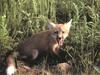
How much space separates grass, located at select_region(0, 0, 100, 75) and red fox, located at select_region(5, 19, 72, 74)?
149mm

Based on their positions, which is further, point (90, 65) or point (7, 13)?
Result: point (7, 13)

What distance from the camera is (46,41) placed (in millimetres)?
8039

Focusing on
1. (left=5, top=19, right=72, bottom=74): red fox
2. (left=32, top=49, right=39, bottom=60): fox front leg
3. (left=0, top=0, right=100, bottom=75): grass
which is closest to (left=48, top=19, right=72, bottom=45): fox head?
(left=5, top=19, right=72, bottom=74): red fox

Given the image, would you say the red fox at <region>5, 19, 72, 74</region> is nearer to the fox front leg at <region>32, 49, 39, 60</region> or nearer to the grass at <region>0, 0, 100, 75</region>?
the fox front leg at <region>32, 49, 39, 60</region>

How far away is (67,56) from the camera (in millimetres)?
7918

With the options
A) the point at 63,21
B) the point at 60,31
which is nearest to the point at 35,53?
the point at 60,31

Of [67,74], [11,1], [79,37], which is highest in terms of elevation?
[11,1]

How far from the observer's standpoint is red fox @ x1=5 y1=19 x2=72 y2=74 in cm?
786

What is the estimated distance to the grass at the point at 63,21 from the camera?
25.3 feet

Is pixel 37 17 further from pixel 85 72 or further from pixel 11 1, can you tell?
pixel 85 72

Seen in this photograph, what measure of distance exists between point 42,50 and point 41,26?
51 centimetres

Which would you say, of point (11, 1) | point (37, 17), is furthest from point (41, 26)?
point (11, 1)

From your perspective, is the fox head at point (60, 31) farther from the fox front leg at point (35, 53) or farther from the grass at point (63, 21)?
the fox front leg at point (35, 53)

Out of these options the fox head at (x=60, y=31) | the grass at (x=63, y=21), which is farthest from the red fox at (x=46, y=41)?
the grass at (x=63, y=21)
